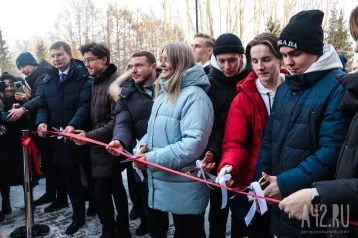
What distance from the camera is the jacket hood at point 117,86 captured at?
3.19m

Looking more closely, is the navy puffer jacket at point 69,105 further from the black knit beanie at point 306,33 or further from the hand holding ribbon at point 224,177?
the black knit beanie at point 306,33

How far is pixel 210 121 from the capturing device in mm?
2391

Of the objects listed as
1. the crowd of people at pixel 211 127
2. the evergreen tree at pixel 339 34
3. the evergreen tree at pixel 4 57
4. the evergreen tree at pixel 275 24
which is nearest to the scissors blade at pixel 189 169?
the crowd of people at pixel 211 127

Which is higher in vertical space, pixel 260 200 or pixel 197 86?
pixel 197 86

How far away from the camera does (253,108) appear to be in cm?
233

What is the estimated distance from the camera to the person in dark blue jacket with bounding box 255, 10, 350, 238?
165 cm

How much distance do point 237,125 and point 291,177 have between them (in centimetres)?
71

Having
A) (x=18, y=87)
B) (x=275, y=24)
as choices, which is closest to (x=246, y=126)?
(x=18, y=87)

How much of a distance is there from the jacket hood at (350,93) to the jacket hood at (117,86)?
2.19 meters

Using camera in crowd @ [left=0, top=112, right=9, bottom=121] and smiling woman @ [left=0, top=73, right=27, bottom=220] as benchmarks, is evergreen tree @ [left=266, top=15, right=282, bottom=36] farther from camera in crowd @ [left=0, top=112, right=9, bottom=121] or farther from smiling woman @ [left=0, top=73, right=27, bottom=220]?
camera in crowd @ [left=0, top=112, right=9, bottom=121]

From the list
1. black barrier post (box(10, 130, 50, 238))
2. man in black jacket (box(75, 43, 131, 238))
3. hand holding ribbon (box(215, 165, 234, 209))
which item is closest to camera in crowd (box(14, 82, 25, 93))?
black barrier post (box(10, 130, 50, 238))

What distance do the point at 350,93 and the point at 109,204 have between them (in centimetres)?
264

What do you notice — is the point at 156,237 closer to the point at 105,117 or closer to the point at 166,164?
the point at 166,164

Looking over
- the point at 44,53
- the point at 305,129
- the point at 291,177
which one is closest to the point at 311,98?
the point at 305,129
